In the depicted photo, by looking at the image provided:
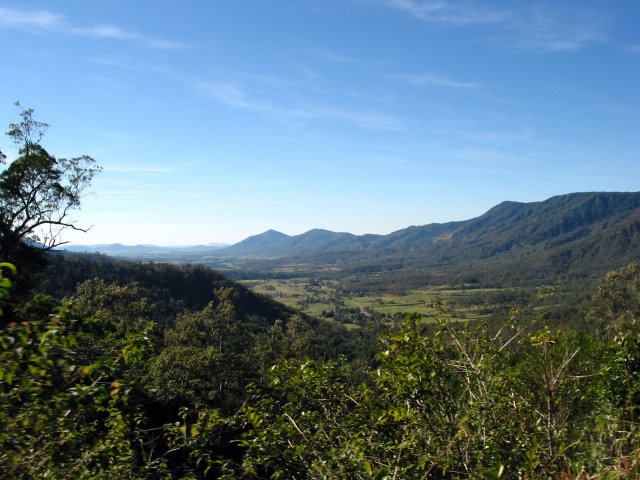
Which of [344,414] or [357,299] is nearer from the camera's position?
[344,414]

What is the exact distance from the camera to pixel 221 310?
34.3m

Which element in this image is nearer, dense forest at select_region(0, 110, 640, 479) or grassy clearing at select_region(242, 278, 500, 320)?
dense forest at select_region(0, 110, 640, 479)

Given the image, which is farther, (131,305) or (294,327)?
(294,327)

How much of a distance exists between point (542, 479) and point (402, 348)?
1847mm

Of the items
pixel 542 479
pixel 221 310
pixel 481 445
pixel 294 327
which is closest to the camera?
pixel 542 479

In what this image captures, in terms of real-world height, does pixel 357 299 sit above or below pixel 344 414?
below

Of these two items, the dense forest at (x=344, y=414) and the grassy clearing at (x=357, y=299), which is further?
the grassy clearing at (x=357, y=299)

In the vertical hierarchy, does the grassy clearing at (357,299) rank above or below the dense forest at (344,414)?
below

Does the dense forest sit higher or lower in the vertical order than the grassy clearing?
higher

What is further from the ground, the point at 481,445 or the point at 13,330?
the point at 13,330

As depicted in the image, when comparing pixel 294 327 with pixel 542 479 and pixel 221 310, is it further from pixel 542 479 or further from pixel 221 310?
pixel 542 479

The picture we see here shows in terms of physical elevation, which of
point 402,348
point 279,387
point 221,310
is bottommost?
point 221,310

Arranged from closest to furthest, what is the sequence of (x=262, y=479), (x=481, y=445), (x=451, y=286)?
(x=481, y=445)
(x=262, y=479)
(x=451, y=286)

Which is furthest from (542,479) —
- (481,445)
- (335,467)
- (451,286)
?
(451,286)
